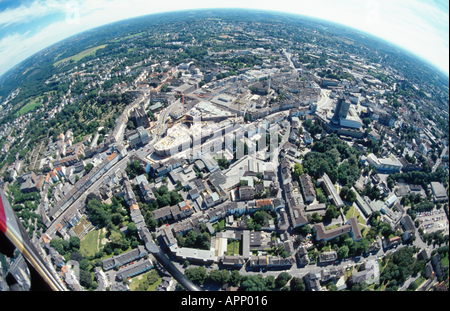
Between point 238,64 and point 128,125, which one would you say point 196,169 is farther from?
point 238,64

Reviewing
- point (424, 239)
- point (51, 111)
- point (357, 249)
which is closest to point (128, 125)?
point (51, 111)

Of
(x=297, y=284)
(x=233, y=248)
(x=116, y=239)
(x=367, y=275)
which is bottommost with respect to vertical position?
(x=233, y=248)

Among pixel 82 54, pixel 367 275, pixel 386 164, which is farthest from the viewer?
pixel 82 54

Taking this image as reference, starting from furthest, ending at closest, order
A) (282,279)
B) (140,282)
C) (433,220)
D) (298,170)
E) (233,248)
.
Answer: (298,170) → (433,220) → (233,248) → (140,282) → (282,279)

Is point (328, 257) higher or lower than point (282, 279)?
lower

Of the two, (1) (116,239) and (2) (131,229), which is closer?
(1) (116,239)

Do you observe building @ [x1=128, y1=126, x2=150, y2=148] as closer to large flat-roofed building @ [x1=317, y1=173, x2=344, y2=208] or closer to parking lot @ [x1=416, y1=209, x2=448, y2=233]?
large flat-roofed building @ [x1=317, y1=173, x2=344, y2=208]

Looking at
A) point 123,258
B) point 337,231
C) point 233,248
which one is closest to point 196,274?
point 233,248

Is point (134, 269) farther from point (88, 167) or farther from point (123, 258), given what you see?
point (88, 167)
